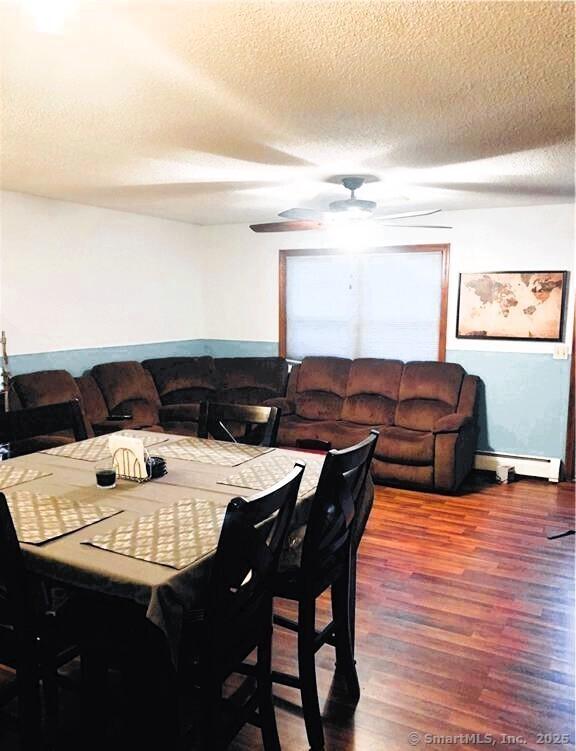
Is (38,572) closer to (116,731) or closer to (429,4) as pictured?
(116,731)

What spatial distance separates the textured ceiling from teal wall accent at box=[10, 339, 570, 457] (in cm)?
170

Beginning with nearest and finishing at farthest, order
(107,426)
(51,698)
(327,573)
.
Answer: (51,698)
(327,573)
(107,426)

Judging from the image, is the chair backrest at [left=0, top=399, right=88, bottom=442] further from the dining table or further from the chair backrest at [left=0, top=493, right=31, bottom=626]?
the chair backrest at [left=0, top=493, right=31, bottom=626]

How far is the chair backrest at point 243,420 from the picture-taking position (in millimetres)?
3021

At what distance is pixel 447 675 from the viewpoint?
240 centimetres

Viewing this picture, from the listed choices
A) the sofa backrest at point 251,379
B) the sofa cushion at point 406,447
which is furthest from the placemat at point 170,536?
the sofa backrest at point 251,379

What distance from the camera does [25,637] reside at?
168 cm

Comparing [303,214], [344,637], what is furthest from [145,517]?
[303,214]

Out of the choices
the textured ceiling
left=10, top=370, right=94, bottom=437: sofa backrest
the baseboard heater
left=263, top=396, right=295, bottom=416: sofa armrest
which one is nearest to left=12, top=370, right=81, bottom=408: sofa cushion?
left=10, top=370, right=94, bottom=437: sofa backrest

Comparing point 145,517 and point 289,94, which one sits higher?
point 289,94

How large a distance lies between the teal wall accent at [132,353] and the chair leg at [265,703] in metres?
3.58

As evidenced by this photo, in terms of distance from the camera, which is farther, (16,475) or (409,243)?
(409,243)

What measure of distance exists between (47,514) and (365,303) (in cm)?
440

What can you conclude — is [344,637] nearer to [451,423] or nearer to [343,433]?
[451,423]
